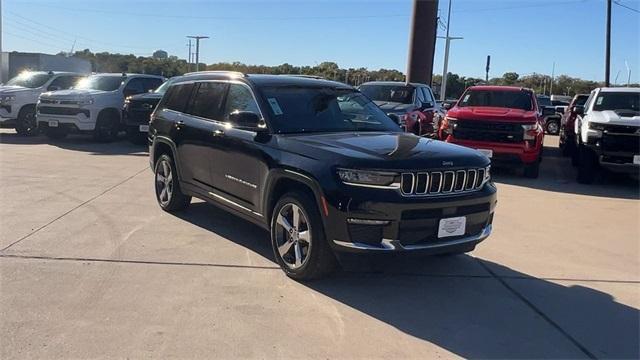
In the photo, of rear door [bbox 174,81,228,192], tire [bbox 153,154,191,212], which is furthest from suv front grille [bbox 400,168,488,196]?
tire [bbox 153,154,191,212]

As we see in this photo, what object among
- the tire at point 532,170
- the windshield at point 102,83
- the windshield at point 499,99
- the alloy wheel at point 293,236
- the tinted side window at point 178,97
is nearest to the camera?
the alloy wheel at point 293,236

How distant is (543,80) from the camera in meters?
90.2

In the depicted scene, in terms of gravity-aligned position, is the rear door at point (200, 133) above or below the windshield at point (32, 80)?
below

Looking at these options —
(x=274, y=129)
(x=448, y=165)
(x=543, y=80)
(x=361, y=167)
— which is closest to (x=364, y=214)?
(x=361, y=167)

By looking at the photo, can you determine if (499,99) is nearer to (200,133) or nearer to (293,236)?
(200,133)

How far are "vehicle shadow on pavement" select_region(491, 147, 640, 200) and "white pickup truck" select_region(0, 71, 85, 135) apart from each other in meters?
12.8

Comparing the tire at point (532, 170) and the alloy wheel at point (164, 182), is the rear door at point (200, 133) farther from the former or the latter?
the tire at point (532, 170)

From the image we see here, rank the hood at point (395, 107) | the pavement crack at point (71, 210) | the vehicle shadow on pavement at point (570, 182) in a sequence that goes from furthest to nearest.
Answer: the hood at point (395, 107), the vehicle shadow on pavement at point (570, 182), the pavement crack at point (71, 210)

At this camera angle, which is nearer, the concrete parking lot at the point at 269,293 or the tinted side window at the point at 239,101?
the concrete parking lot at the point at 269,293

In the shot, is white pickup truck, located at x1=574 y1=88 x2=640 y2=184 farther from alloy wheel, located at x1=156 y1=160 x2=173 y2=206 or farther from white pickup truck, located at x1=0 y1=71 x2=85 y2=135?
white pickup truck, located at x1=0 y1=71 x2=85 y2=135

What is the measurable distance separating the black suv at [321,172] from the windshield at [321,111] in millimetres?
13

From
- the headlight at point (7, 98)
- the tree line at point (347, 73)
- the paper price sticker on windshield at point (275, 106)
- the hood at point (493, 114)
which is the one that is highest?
the tree line at point (347, 73)

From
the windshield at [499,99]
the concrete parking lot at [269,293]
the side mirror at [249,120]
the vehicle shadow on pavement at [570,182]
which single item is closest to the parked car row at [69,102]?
the concrete parking lot at [269,293]

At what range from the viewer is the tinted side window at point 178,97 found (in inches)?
280
